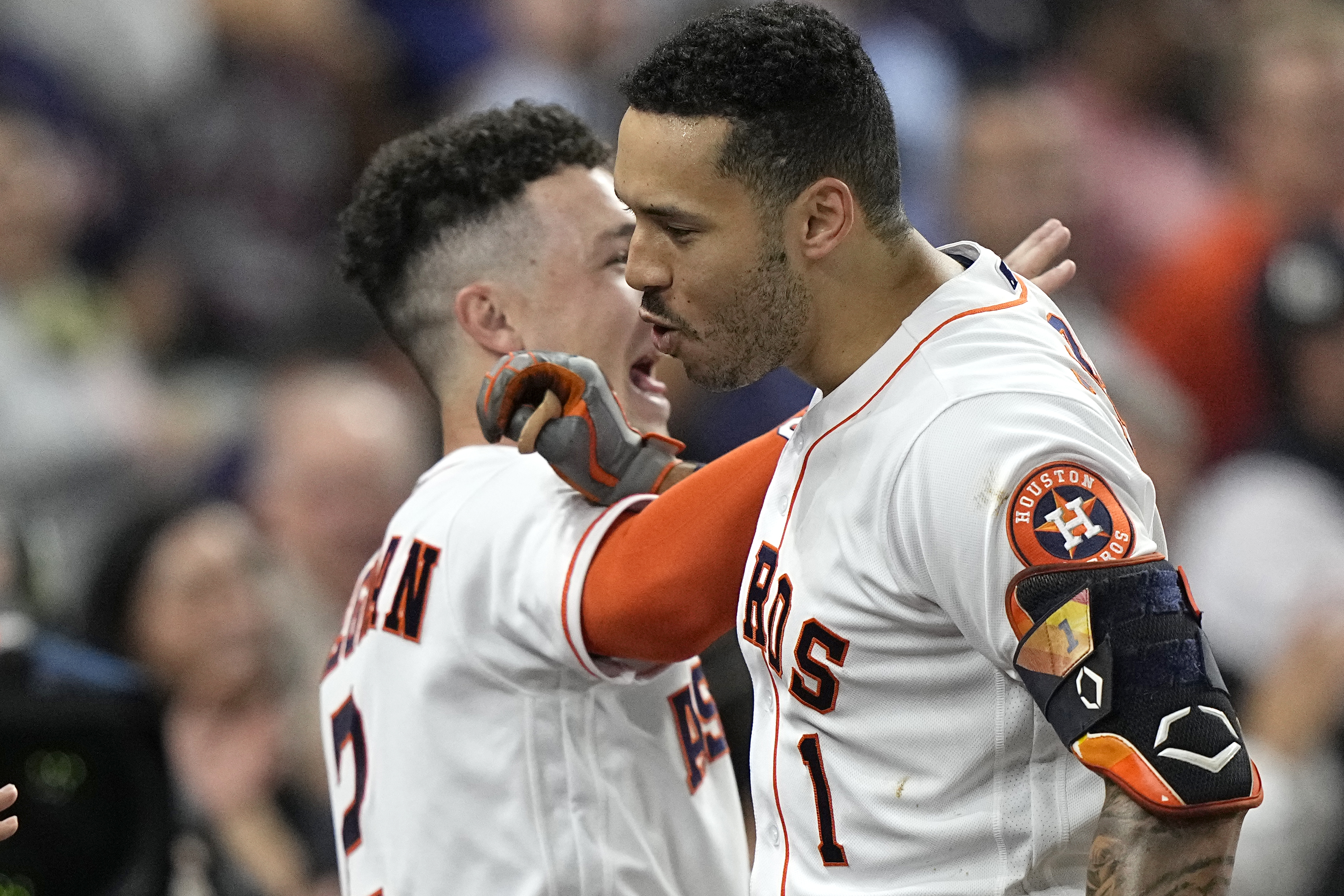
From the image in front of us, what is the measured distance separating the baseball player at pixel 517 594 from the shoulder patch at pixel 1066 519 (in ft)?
2.09

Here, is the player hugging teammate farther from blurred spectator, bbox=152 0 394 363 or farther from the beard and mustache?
blurred spectator, bbox=152 0 394 363

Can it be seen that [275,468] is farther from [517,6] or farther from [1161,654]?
[1161,654]

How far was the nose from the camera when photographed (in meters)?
2.20

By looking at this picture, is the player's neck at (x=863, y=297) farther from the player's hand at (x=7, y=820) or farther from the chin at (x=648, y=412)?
the player's hand at (x=7, y=820)

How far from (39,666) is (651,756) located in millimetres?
1510

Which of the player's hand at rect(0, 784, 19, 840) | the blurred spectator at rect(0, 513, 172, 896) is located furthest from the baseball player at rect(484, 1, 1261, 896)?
the blurred spectator at rect(0, 513, 172, 896)

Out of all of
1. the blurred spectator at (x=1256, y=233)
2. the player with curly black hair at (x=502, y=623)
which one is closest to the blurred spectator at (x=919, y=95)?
the blurred spectator at (x=1256, y=233)

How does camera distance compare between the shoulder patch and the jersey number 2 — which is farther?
the jersey number 2

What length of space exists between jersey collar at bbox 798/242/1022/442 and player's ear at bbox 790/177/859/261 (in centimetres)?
14

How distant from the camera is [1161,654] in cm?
181

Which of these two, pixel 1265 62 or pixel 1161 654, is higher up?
pixel 1265 62

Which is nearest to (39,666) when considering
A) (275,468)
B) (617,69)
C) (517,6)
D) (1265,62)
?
(275,468)

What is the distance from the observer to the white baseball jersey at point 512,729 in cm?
258

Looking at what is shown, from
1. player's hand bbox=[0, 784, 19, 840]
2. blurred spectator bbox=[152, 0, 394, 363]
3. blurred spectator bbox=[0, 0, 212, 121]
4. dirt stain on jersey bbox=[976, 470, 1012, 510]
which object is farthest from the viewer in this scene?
blurred spectator bbox=[0, 0, 212, 121]
